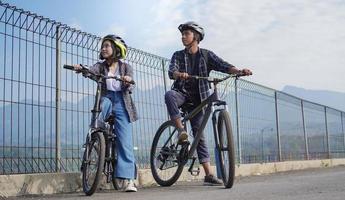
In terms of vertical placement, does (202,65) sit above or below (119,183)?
above

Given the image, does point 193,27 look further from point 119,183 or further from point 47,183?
point 47,183

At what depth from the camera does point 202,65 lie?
709 cm

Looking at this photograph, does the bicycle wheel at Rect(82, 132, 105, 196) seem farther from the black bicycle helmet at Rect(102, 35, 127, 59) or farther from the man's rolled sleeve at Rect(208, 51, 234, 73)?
the man's rolled sleeve at Rect(208, 51, 234, 73)

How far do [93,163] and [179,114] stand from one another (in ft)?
4.38

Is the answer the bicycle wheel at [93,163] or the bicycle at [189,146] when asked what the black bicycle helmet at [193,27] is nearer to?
the bicycle at [189,146]

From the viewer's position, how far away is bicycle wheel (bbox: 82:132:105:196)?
18.9 feet

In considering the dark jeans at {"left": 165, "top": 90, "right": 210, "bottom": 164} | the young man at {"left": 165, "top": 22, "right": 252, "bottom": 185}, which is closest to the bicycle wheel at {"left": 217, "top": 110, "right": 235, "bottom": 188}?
the dark jeans at {"left": 165, "top": 90, "right": 210, "bottom": 164}

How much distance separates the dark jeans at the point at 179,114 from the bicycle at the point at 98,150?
79cm

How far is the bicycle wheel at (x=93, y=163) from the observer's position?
5.77 meters

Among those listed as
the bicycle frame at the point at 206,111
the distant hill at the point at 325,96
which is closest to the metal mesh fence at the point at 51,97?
the bicycle frame at the point at 206,111

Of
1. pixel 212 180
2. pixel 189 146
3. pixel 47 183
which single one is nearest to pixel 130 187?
pixel 47 183

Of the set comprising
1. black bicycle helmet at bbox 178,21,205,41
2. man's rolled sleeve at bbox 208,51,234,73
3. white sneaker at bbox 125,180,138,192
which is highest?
black bicycle helmet at bbox 178,21,205,41

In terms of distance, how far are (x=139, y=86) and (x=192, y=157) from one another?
196 centimetres

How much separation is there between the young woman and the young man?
0.62 metres
